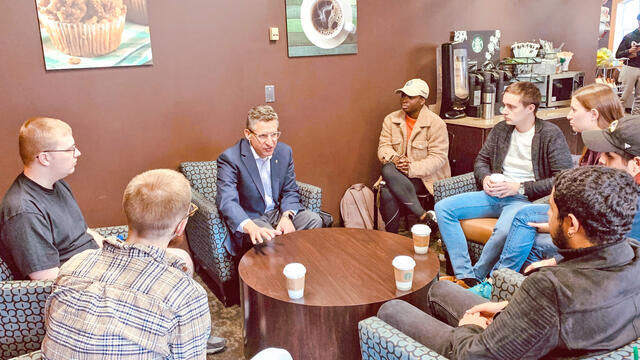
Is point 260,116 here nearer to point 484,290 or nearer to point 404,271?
point 404,271

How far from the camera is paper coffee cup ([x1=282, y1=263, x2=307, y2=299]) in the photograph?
6.21 feet

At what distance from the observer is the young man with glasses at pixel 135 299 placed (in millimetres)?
1214

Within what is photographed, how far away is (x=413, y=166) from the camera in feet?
12.3

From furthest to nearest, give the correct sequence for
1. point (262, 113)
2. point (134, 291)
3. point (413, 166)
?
1. point (413, 166)
2. point (262, 113)
3. point (134, 291)

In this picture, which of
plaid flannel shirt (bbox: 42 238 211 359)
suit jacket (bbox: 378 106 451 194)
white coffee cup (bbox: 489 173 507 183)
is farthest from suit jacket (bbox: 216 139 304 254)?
plaid flannel shirt (bbox: 42 238 211 359)

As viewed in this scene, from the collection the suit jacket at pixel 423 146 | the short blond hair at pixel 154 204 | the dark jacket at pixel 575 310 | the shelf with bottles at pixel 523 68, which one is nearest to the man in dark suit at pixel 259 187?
the suit jacket at pixel 423 146

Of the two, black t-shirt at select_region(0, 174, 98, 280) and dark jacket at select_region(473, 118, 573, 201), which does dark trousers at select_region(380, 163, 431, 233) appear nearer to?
dark jacket at select_region(473, 118, 573, 201)

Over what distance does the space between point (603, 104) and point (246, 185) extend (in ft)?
6.75

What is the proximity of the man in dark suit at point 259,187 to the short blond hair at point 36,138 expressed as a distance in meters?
0.99

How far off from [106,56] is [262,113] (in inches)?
44.3

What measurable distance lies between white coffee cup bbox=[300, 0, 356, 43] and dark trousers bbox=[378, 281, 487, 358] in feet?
7.95

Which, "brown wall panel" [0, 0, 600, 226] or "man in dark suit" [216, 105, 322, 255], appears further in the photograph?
"brown wall panel" [0, 0, 600, 226]

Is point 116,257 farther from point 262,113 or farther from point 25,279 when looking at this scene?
point 262,113

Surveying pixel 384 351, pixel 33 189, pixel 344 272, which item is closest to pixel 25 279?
pixel 33 189
